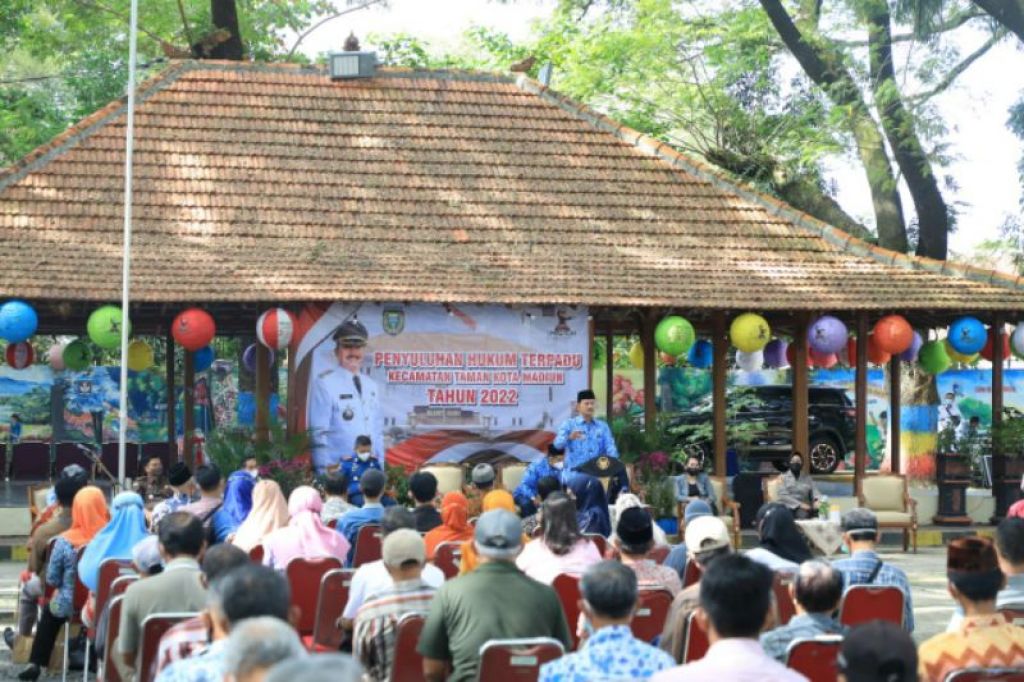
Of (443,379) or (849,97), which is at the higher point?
(849,97)

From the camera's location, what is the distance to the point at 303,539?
31.3 feet

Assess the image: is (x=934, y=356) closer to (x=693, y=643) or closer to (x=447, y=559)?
(x=447, y=559)

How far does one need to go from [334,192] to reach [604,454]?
21.5 ft

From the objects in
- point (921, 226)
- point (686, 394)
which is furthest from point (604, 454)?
point (686, 394)

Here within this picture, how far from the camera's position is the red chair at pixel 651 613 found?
25.6 feet

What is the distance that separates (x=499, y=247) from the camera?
1997 cm

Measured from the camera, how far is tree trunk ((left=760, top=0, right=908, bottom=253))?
2470 centimetres

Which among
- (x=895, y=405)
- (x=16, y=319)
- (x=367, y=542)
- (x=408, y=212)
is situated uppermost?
(x=408, y=212)

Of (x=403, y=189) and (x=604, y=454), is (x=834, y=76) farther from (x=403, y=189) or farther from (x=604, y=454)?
(x=604, y=454)

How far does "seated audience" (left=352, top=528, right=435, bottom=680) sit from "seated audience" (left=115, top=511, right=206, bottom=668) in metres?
0.79

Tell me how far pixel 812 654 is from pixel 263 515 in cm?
519

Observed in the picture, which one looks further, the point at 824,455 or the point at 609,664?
the point at 824,455

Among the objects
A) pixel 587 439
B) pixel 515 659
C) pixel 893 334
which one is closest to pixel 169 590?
pixel 515 659

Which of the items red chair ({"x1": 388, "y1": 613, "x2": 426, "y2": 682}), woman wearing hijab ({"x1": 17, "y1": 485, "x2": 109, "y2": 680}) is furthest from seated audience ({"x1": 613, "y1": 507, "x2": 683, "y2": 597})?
woman wearing hijab ({"x1": 17, "y1": 485, "x2": 109, "y2": 680})
